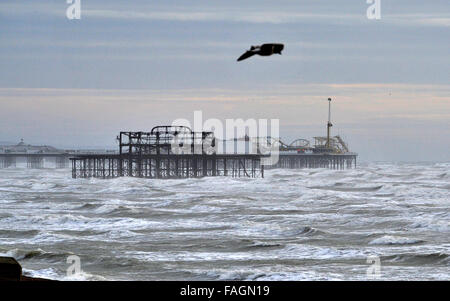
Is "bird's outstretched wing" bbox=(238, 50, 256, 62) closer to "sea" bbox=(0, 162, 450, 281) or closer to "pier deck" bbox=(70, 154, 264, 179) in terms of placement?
"sea" bbox=(0, 162, 450, 281)

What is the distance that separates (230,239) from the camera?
110 ft

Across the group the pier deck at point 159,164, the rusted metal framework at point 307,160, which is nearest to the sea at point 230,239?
the pier deck at point 159,164

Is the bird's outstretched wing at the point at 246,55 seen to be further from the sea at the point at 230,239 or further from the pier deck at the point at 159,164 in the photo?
the pier deck at the point at 159,164

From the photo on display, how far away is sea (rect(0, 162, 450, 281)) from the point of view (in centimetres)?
2467

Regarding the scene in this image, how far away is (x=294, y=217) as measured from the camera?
4553 centimetres

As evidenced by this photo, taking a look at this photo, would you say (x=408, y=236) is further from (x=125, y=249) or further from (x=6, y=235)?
(x=6, y=235)

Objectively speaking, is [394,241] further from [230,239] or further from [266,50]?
[266,50]

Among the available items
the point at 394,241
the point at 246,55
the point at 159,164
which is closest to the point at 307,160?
the point at 159,164

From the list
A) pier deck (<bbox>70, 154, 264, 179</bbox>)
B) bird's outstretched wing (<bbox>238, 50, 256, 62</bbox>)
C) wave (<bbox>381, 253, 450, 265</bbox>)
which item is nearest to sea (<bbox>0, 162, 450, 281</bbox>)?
wave (<bbox>381, 253, 450, 265</bbox>)

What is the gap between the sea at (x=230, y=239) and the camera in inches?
971
